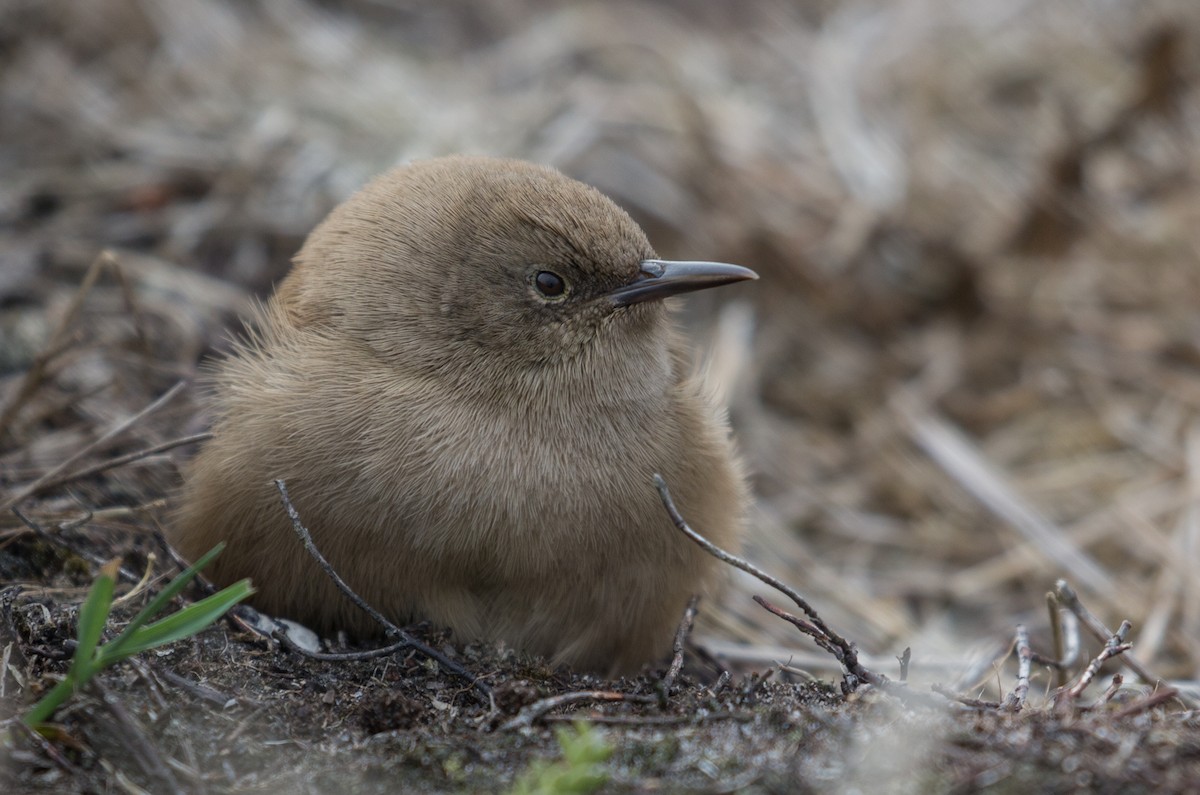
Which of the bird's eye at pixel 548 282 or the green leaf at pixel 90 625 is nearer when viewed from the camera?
the green leaf at pixel 90 625

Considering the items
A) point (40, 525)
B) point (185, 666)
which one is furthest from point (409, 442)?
point (40, 525)

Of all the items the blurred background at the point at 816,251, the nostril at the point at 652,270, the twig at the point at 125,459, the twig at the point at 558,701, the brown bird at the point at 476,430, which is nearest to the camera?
the twig at the point at 558,701

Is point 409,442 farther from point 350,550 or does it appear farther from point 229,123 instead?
point 229,123

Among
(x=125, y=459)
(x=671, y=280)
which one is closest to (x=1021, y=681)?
(x=671, y=280)

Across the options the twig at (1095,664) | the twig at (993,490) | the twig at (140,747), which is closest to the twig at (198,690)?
the twig at (140,747)

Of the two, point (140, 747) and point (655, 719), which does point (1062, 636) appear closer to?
point (655, 719)

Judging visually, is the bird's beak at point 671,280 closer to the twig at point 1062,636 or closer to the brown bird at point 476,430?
the brown bird at point 476,430
